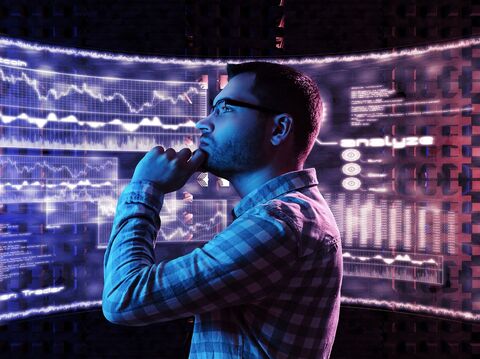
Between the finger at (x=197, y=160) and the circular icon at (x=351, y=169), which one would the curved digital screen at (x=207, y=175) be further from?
the finger at (x=197, y=160)

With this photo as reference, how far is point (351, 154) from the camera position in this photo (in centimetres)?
195

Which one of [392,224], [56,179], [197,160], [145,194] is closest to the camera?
[145,194]

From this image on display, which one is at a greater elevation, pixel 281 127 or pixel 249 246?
pixel 281 127

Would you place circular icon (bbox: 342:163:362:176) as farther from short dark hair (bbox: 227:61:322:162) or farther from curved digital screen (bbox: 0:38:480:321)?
short dark hair (bbox: 227:61:322:162)

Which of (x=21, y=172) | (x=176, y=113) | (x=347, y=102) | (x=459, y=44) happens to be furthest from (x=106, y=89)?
(x=459, y=44)

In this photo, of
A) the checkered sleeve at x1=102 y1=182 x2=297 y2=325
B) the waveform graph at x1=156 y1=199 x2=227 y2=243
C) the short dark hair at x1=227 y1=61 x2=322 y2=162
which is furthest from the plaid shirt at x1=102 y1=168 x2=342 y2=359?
the waveform graph at x1=156 y1=199 x2=227 y2=243

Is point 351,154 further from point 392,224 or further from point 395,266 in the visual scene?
point 395,266

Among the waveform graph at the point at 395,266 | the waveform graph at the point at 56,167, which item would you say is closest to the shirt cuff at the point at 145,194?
the waveform graph at the point at 56,167

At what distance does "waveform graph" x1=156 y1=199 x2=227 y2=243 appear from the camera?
6.43 feet

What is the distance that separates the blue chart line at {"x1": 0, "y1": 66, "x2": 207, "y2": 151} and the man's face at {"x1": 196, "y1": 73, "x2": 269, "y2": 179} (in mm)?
990

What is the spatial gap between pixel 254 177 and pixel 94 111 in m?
1.22

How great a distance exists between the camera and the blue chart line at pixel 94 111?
1.73 metres

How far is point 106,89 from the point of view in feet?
6.27

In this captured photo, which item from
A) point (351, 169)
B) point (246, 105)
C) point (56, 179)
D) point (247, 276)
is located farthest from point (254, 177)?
point (56, 179)
